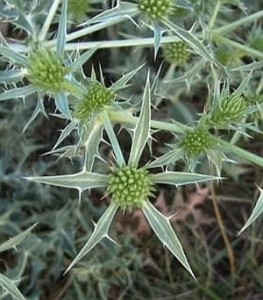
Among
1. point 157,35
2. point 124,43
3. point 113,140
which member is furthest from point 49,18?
point 113,140

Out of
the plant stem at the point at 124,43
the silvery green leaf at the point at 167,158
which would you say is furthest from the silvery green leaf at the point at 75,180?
the plant stem at the point at 124,43

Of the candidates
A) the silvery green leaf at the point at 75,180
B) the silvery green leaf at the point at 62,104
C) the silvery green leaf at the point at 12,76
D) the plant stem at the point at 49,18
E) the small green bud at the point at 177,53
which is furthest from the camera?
the small green bud at the point at 177,53

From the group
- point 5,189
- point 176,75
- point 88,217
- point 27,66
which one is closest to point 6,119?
point 5,189

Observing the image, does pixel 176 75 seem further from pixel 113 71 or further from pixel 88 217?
pixel 88 217

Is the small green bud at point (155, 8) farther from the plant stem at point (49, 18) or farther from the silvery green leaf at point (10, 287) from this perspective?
the silvery green leaf at point (10, 287)

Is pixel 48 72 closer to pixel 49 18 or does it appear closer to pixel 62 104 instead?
pixel 62 104

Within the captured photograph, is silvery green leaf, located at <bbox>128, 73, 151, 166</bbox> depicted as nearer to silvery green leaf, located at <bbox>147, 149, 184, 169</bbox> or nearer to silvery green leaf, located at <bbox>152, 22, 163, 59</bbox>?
silvery green leaf, located at <bbox>147, 149, 184, 169</bbox>
